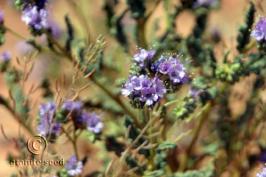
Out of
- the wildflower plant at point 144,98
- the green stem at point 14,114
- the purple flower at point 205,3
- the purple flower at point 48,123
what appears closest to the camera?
the wildflower plant at point 144,98

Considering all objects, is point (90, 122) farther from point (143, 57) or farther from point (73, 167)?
point (143, 57)

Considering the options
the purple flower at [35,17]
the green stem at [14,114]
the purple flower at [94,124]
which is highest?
the purple flower at [35,17]

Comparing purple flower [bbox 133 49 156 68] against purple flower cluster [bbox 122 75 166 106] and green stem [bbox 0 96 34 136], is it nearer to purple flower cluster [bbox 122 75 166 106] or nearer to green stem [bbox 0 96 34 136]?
purple flower cluster [bbox 122 75 166 106]

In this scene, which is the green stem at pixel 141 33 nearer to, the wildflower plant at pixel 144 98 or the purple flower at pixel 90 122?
the wildflower plant at pixel 144 98

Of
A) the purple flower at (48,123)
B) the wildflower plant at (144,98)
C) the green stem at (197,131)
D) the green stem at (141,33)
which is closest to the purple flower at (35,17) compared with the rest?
the wildflower plant at (144,98)

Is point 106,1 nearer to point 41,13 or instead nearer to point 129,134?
point 41,13

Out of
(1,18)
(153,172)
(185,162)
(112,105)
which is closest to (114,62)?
(112,105)

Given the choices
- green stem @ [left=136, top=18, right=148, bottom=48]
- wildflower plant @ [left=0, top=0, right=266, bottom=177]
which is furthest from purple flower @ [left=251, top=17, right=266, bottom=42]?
green stem @ [left=136, top=18, right=148, bottom=48]
